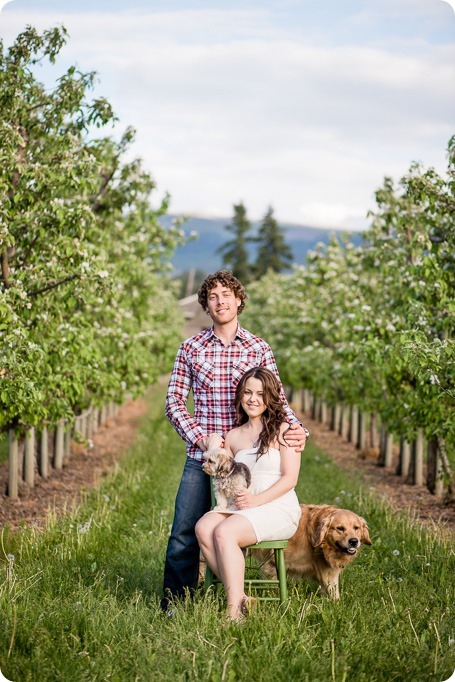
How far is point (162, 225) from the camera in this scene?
1608 centimetres

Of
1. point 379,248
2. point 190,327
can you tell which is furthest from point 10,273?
point 190,327

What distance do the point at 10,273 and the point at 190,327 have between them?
65.6 metres

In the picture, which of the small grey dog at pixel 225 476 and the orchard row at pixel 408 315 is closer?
the small grey dog at pixel 225 476

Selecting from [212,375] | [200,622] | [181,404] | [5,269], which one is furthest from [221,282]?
[5,269]

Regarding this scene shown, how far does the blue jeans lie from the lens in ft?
19.5

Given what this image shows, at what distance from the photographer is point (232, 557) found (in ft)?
17.4

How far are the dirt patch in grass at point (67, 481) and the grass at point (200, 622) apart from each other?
2139mm

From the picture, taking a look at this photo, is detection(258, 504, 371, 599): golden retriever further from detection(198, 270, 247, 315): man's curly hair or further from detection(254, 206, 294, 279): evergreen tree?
detection(254, 206, 294, 279): evergreen tree

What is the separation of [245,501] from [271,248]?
246ft

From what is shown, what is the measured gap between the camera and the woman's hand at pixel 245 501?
5.57m

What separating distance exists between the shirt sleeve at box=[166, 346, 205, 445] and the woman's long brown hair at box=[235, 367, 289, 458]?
0.38 m

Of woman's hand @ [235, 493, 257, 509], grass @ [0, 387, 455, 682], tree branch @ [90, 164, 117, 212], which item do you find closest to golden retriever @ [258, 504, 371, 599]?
grass @ [0, 387, 455, 682]

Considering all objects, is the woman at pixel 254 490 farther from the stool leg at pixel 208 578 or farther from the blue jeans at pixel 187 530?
the blue jeans at pixel 187 530

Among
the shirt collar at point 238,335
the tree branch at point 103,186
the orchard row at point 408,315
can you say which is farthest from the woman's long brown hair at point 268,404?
the tree branch at point 103,186
